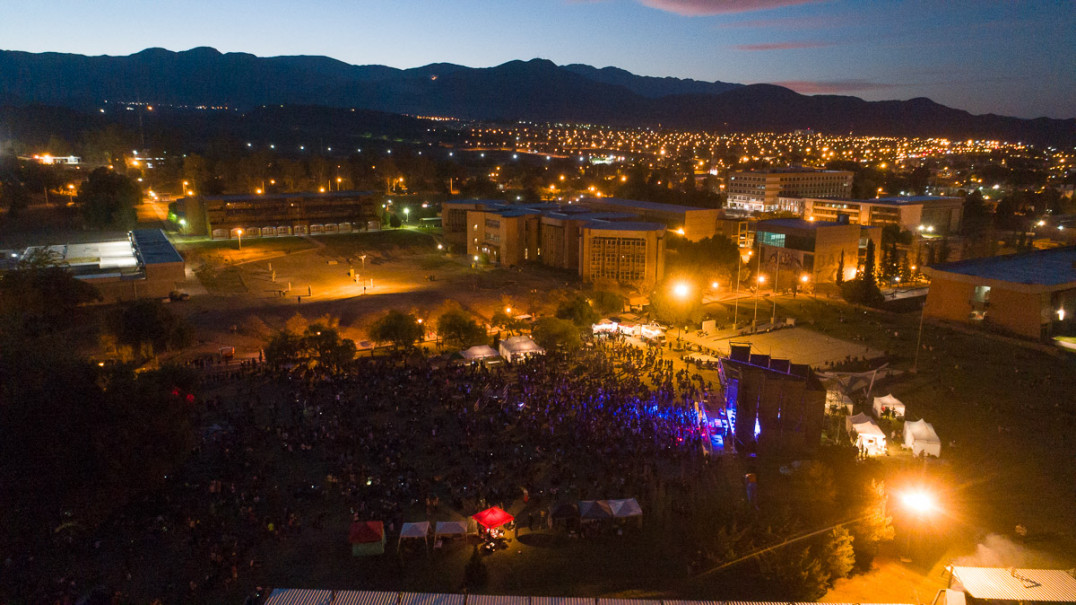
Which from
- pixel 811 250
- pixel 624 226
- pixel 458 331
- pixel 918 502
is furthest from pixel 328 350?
pixel 811 250

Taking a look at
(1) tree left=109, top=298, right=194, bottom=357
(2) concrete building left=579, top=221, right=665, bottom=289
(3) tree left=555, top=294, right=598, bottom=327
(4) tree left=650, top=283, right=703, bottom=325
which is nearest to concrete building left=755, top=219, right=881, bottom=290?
(2) concrete building left=579, top=221, right=665, bottom=289

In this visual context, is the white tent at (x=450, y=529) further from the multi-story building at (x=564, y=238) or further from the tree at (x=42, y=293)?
the multi-story building at (x=564, y=238)

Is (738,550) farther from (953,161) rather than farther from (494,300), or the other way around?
(953,161)

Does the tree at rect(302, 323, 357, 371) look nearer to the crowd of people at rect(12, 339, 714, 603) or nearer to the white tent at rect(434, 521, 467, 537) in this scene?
the crowd of people at rect(12, 339, 714, 603)

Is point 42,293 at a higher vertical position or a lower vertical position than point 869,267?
higher

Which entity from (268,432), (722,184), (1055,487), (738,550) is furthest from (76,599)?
(722,184)

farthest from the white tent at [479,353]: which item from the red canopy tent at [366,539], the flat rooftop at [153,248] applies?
the flat rooftop at [153,248]

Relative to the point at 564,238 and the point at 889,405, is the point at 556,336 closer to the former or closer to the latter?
the point at 889,405
